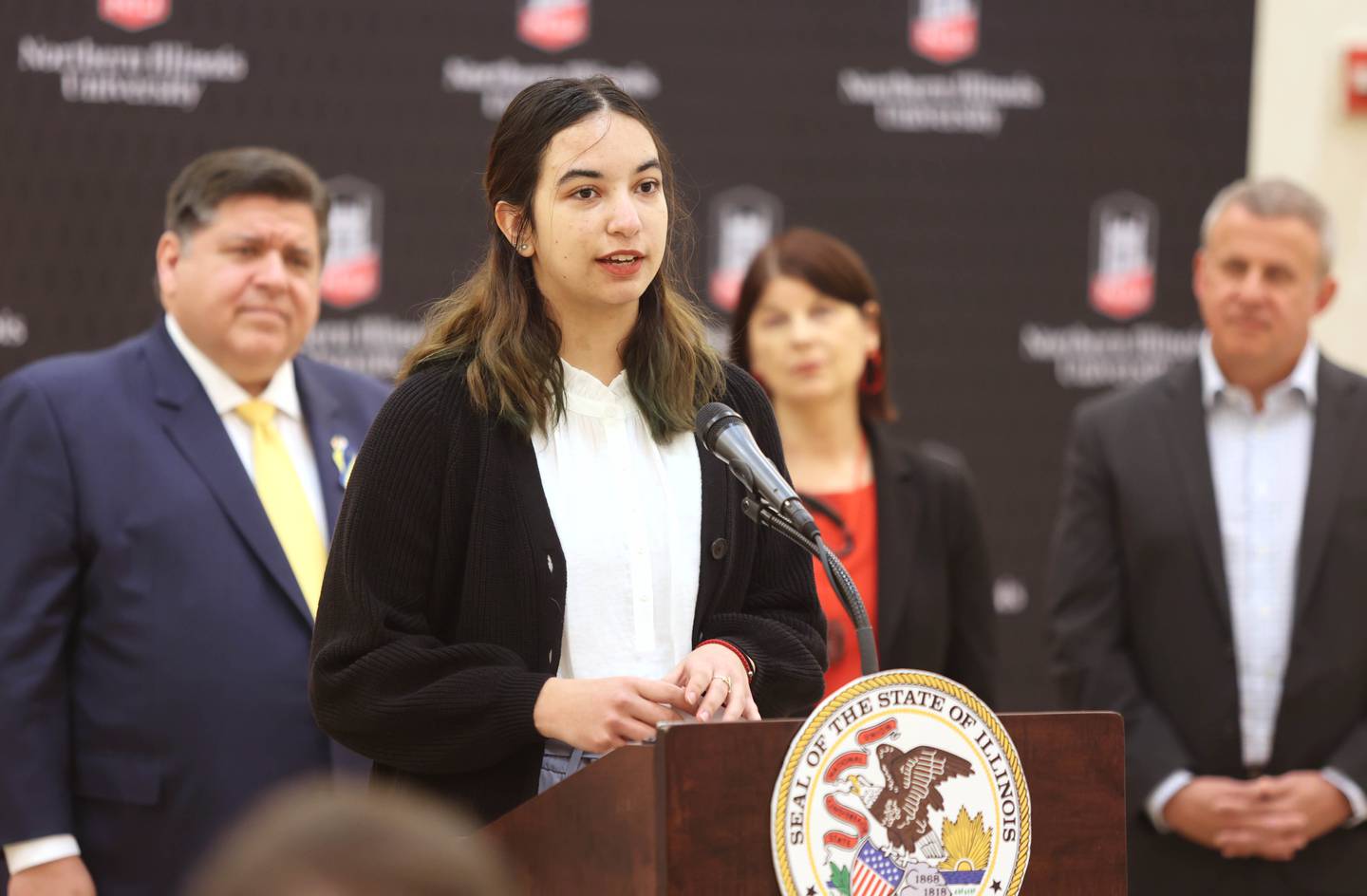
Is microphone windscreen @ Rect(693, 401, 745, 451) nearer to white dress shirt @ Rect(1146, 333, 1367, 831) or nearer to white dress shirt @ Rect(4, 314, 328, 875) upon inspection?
white dress shirt @ Rect(4, 314, 328, 875)

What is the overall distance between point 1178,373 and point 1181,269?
136 centimetres

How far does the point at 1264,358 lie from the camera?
391 cm

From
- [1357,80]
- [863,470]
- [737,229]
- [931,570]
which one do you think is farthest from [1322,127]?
[931,570]

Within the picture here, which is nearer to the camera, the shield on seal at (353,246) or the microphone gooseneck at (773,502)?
the microphone gooseneck at (773,502)

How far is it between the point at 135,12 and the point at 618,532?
122 inches

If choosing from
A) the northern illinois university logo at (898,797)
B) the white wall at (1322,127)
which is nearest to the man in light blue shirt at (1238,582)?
the white wall at (1322,127)

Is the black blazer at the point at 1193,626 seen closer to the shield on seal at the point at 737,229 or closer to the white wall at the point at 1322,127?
the shield on seal at the point at 737,229

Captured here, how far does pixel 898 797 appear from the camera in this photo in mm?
1687

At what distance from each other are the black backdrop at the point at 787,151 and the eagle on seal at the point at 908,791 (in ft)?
10.0

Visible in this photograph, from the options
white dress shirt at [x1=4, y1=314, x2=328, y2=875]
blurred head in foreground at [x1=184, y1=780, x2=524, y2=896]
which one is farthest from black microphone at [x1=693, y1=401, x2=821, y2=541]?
white dress shirt at [x1=4, y1=314, x2=328, y2=875]

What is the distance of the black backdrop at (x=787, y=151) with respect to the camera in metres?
4.61

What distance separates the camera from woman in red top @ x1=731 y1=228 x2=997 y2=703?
3.75m

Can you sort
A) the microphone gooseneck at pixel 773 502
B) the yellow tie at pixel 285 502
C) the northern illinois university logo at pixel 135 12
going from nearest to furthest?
the microphone gooseneck at pixel 773 502, the yellow tie at pixel 285 502, the northern illinois university logo at pixel 135 12

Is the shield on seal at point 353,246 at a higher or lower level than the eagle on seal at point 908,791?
higher
